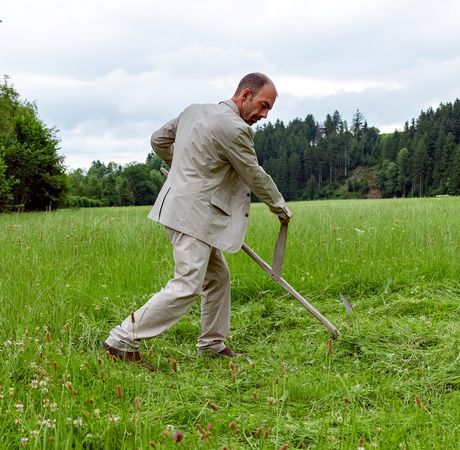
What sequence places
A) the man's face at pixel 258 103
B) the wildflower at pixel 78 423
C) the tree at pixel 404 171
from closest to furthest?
the wildflower at pixel 78 423 < the man's face at pixel 258 103 < the tree at pixel 404 171

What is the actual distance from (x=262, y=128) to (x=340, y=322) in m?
124

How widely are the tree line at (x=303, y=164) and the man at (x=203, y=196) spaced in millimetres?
18051

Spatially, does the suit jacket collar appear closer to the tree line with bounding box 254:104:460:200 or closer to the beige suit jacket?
the beige suit jacket

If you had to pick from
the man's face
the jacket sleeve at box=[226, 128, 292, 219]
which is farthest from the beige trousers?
the man's face

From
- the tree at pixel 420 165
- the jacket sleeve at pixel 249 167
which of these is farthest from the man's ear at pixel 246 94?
the tree at pixel 420 165

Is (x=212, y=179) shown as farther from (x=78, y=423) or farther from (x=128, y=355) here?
(x=78, y=423)

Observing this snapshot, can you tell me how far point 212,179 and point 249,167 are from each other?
262 millimetres

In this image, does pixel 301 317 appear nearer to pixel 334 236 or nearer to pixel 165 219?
pixel 165 219

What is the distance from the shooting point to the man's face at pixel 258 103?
3.49 meters

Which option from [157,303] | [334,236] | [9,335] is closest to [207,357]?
[157,303]

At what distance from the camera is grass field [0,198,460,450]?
7.50 ft

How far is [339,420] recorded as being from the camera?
2.54 m

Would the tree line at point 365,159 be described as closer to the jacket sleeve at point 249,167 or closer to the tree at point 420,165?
the tree at point 420,165

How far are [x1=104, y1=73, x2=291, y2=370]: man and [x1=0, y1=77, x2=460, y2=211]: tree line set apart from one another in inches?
711
